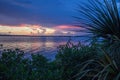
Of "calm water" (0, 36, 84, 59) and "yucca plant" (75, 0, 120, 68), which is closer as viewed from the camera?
"yucca plant" (75, 0, 120, 68)

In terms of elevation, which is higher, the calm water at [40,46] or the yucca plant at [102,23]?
the yucca plant at [102,23]

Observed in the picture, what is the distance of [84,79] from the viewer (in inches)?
209

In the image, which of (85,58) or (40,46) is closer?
(85,58)

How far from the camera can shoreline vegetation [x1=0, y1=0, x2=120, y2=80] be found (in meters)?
4.68

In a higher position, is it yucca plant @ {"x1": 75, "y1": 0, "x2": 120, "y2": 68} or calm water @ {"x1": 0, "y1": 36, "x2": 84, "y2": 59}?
yucca plant @ {"x1": 75, "y1": 0, "x2": 120, "y2": 68}

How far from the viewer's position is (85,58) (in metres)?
5.58

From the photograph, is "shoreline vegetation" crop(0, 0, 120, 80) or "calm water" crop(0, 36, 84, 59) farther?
"calm water" crop(0, 36, 84, 59)

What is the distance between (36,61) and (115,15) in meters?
1.84

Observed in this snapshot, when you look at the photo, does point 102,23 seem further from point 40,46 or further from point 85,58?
point 40,46

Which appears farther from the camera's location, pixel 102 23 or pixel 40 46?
pixel 40 46

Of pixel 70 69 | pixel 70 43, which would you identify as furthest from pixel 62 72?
pixel 70 43

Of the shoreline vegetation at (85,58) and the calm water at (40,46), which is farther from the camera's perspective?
the calm water at (40,46)

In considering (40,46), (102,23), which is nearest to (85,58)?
(102,23)

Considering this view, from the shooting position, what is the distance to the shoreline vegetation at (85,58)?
4.68m
